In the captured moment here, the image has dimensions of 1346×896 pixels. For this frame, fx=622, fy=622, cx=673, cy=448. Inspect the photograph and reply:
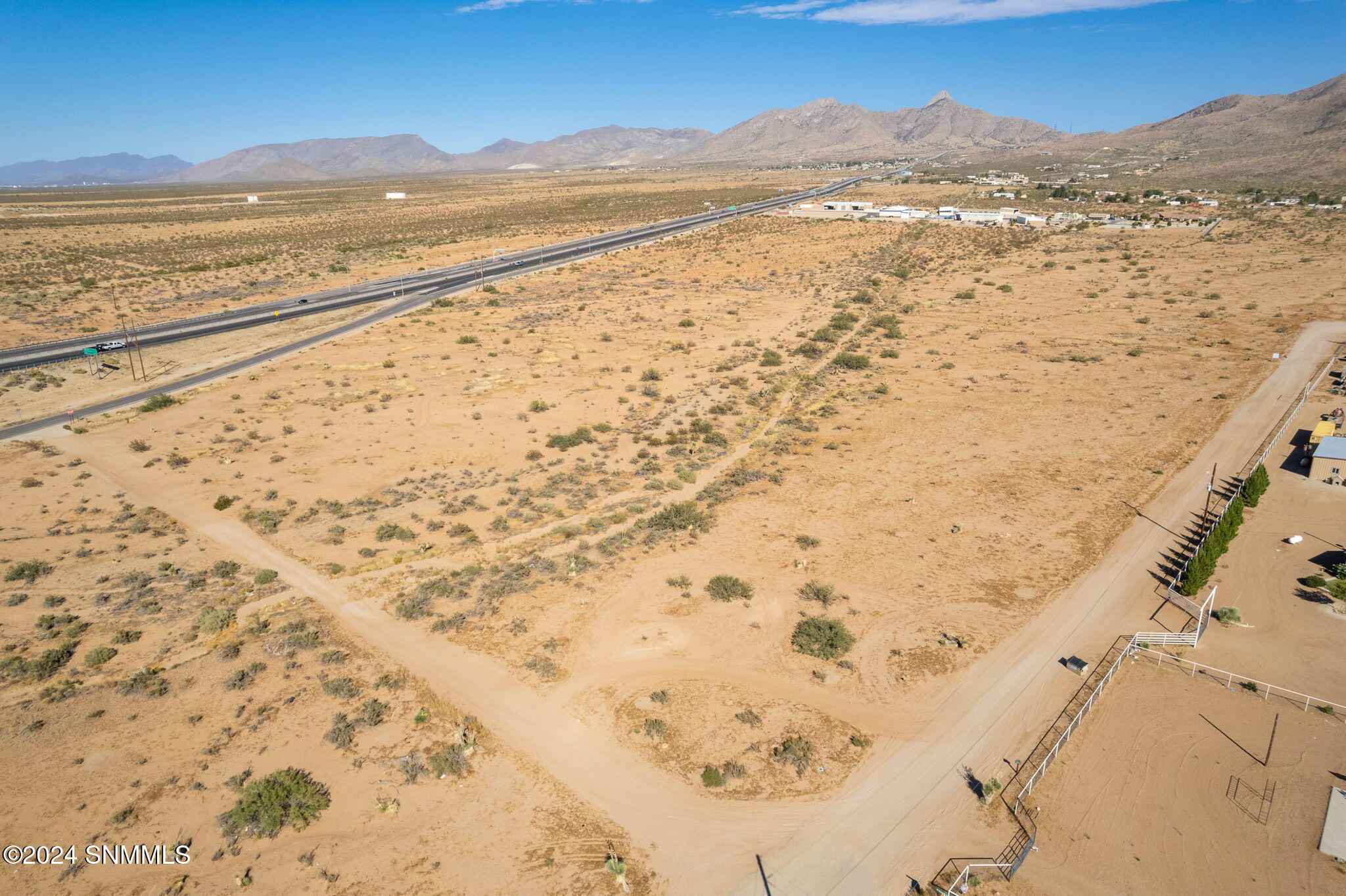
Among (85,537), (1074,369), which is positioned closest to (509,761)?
(85,537)

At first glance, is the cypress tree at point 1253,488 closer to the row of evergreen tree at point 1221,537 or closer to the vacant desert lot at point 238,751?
the row of evergreen tree at point 1221,537

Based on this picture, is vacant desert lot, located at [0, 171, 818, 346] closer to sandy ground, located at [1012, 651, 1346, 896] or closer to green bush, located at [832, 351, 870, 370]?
green bush, located at [832, 351, 870, 370]

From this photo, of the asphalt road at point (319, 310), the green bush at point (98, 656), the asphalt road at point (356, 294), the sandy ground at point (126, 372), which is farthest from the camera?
the asphalt road at point (356, 294)

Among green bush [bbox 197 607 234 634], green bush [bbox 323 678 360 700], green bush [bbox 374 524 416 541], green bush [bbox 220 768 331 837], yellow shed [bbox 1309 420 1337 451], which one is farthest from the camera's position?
yellow shed [bbox 1309 420 1337 451]

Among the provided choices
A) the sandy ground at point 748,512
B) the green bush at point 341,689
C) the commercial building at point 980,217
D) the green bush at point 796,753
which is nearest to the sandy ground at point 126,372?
the sandy ground at point 748,512

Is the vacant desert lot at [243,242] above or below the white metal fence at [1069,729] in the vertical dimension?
above

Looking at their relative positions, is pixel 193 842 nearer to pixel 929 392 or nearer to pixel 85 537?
pixel 85 537

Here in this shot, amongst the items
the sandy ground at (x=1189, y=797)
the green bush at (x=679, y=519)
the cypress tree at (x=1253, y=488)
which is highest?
the cypress tree at (x=1253, y=488)

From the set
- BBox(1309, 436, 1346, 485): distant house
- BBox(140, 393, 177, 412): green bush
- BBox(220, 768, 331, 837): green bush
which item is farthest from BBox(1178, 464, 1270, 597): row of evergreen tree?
BBox(140, 393, 177, 412): green bush
